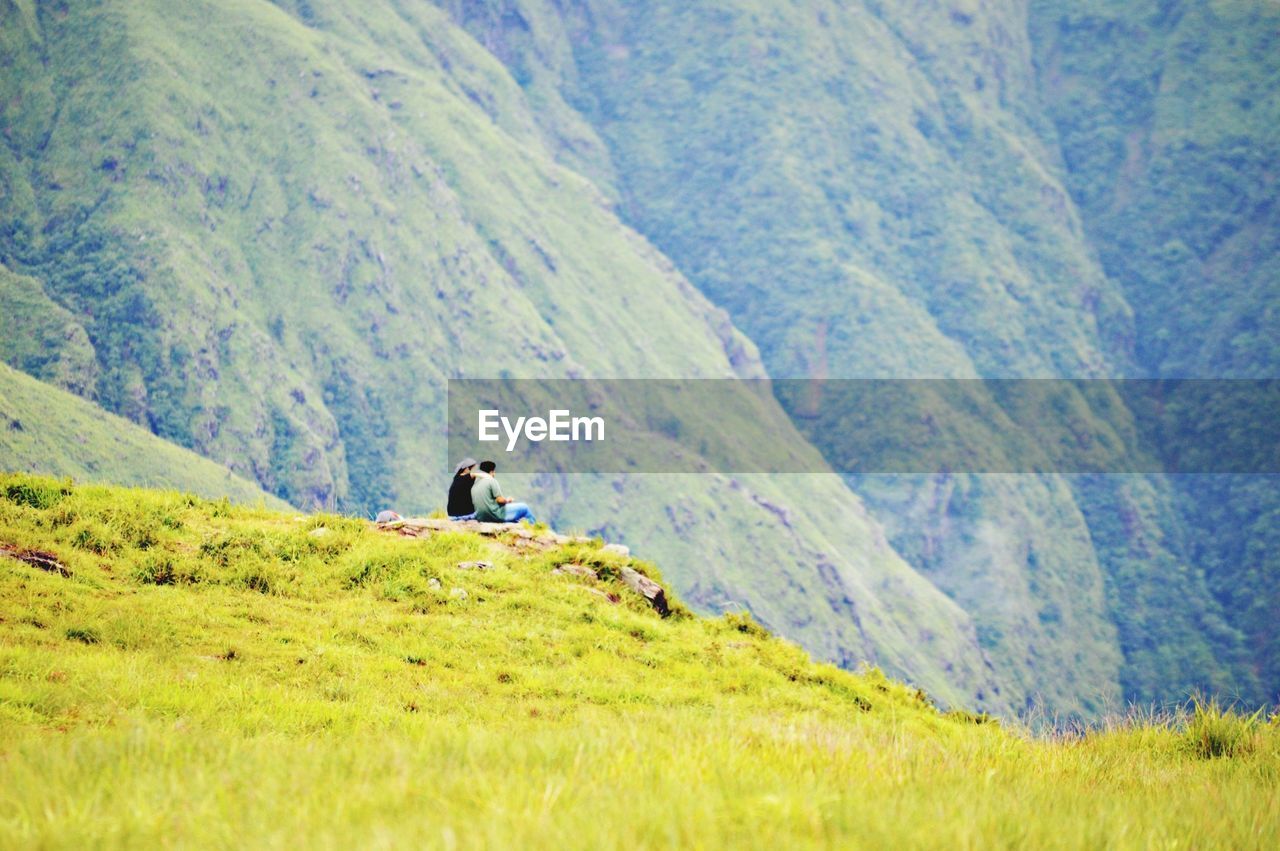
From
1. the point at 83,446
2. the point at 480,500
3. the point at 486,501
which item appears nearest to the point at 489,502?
the point at 486,501

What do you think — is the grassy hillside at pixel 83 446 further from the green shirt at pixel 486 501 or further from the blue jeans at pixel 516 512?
the green shirt at pixel 486 501

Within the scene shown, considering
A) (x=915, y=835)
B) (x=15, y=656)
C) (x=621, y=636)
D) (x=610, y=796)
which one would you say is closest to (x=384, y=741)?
(x=610, y=796)

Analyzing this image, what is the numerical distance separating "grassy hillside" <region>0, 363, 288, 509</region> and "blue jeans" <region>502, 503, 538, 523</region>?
14826cm

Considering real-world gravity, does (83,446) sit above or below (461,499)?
below

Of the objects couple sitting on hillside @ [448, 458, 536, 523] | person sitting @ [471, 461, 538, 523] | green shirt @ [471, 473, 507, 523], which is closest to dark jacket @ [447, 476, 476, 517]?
couple sitting on hillside @ [448, 458, 536, 523]

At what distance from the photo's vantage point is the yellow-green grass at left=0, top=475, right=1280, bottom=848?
6.63m

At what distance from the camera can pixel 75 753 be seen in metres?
7.85

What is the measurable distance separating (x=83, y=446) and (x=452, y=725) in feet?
615

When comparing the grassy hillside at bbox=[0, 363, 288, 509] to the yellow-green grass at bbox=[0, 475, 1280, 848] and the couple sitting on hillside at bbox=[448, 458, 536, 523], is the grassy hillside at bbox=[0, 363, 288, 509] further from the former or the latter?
the yellow-green grass at bbox=[0, 475, 1280, 848]

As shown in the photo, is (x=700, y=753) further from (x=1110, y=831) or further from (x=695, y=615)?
(x=695, y=615)

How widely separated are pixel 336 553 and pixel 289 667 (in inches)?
219

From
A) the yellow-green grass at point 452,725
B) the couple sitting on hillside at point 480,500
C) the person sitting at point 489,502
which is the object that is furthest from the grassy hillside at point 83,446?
the yellow-green grass at point 452,725

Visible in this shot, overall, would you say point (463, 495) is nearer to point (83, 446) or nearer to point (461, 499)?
point (461, 499)

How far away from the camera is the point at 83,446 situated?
586 ft
